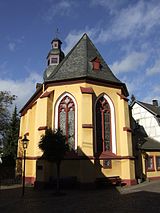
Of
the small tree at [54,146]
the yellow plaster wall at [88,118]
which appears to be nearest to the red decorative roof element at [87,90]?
the yellow plaster wall at [88,118]

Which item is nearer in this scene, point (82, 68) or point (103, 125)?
point (103, 125)

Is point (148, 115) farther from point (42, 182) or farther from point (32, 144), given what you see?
point (42, 182)

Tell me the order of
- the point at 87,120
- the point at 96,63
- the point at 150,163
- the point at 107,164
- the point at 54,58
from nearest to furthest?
the point at 87,120
the point at 107,164
the point at 96,63
the point at 150,163
the point at 54,58

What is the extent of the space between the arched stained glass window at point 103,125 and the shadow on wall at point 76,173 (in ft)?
5.02

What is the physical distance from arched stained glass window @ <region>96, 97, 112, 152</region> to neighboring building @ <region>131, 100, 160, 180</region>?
14.8 feet

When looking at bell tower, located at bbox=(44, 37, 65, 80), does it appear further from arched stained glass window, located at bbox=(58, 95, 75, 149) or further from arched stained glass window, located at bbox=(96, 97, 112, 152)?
arched stained glass window, located at bbox=(96, 97, 112, 152)

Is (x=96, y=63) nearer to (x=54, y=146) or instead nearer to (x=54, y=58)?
(x=54, y=146)

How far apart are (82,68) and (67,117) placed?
4.49 m

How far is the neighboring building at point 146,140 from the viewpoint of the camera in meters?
24.3

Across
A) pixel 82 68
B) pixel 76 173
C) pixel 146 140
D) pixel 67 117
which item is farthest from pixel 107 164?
pixel 146 140

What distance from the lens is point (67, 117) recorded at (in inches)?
776

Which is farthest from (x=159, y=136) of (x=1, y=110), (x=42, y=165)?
(x=1, y=110)

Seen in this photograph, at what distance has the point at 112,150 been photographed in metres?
19.6

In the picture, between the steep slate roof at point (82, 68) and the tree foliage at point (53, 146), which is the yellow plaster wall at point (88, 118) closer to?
the steep slate roof at point (82, 68)
